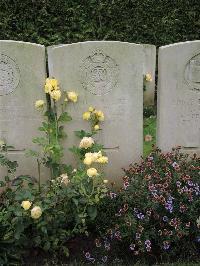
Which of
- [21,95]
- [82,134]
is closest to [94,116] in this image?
[82,134]

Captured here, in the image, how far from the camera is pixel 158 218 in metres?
4.01

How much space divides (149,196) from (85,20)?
534 centimetres

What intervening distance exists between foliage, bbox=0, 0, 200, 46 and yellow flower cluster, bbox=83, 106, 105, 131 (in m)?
4.36

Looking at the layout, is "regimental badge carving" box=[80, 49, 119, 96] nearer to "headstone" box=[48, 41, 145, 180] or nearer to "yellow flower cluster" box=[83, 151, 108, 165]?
"headstone" box=[48, 41, 145, 180]

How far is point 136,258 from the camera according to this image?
4145 mm

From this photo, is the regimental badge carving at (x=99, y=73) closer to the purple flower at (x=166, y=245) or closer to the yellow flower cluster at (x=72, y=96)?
the yellow flower cluster at (x=72, y=96)

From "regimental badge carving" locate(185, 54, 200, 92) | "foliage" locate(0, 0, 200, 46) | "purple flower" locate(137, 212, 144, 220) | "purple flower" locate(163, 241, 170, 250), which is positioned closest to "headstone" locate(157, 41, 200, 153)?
"regimental badge carving" locate(185, 54, 200, 92)

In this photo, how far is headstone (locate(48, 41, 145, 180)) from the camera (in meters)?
4.56

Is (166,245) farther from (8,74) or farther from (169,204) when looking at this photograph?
(8,74)

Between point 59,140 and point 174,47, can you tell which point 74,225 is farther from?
point 174,47

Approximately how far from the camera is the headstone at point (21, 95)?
4.56 metres

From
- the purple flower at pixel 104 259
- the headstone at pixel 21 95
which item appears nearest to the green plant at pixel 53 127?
the headstone at pixel 21 95

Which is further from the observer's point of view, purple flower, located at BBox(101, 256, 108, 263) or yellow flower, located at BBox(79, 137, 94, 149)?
yellow flower, located at BBox(79, 137, 94, 149)

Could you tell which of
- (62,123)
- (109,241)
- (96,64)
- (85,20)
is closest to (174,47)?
(96,64)
